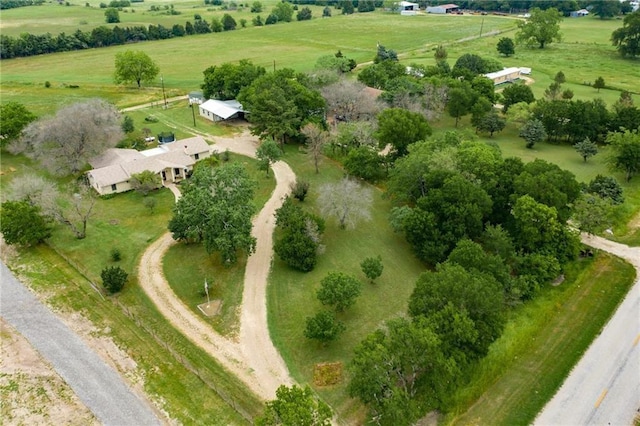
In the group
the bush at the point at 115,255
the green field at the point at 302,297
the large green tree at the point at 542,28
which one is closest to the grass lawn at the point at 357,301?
the green field at the point at 302,297

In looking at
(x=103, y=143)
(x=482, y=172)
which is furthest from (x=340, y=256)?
(x=103, y=143)

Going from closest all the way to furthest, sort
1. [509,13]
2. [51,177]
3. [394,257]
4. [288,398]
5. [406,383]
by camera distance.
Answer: [288,398]
[406,383]
[394,257]
[51,177]
[509,13]

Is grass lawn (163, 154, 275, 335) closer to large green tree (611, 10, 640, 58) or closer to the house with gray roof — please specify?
the house with gray roof

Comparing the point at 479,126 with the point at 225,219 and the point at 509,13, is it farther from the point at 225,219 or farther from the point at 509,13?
the point at 509,13

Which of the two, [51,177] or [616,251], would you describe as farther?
[51,177]

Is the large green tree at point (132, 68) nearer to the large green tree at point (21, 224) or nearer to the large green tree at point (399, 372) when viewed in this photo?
the large green tree at point (21, 224)

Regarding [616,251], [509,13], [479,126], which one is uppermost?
[509,13]

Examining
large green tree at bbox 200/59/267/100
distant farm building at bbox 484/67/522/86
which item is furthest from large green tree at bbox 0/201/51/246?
distant farm building at bbox 484/67/522/86
